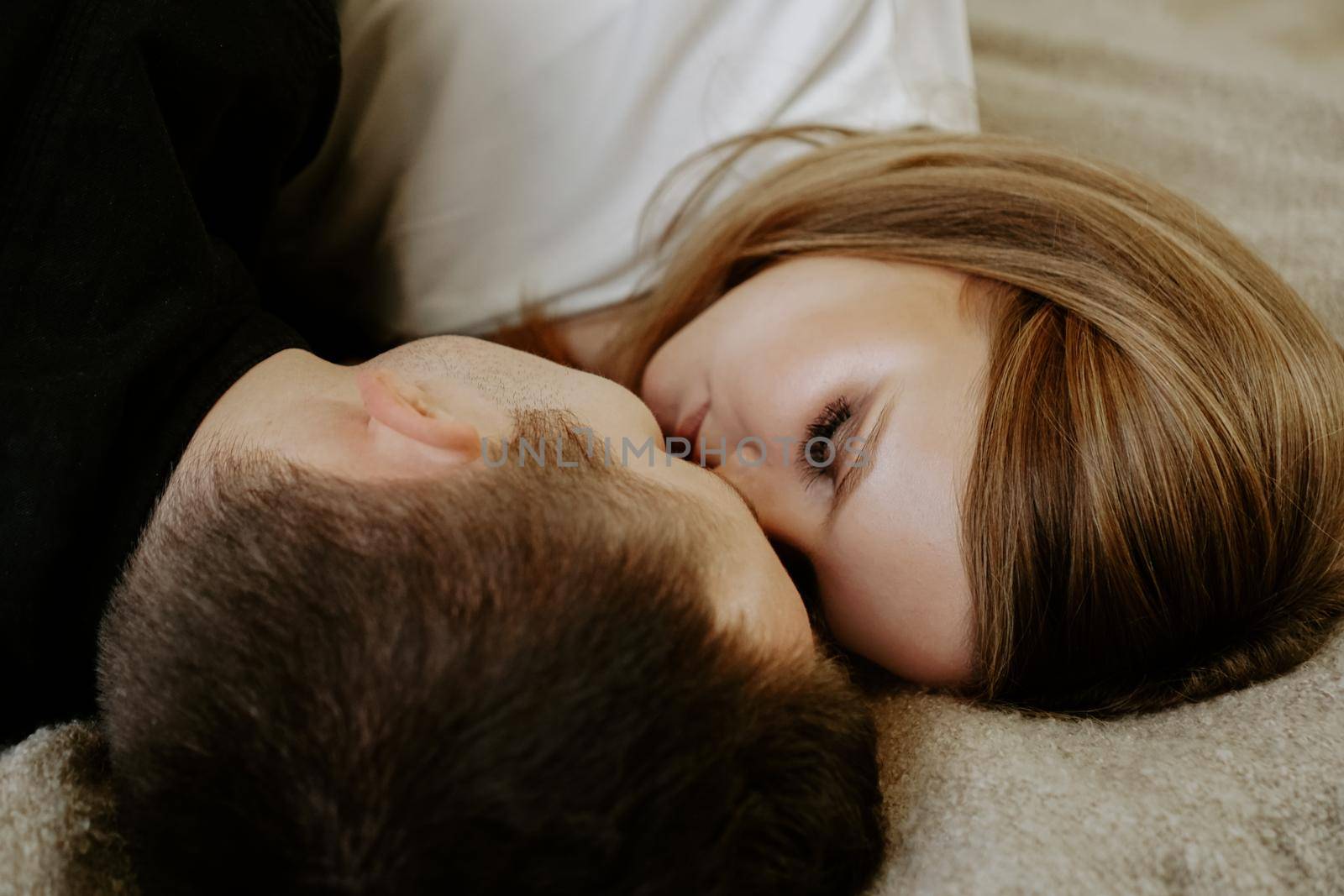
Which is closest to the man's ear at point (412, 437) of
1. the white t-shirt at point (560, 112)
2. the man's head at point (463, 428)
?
the man's head at point (463, 428)

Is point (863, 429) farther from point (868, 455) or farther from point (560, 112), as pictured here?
point (560, 112)

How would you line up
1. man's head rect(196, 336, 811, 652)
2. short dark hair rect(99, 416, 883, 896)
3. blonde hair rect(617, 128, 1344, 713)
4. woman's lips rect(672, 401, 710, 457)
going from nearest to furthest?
1. short dark hair rect(99, 416, 883, 896)
2. man's head rect(196, 336, 811, 652)
3. blonde hair rect(617, 128, 1344, 713)
4. woman's lips rect(672, 401, 710, 457)

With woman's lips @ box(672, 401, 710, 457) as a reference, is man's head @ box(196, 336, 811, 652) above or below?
above

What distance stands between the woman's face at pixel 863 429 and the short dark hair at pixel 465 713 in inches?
5.8

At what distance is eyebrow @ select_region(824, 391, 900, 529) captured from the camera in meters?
0.69

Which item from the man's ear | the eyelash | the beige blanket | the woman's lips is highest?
the man's ear

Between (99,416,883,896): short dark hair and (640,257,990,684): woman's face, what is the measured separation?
15cm

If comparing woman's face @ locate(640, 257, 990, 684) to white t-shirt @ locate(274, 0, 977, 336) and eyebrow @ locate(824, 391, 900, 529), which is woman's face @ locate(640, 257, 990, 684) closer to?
eyebrow @ locate(824, 391, 900, 529)

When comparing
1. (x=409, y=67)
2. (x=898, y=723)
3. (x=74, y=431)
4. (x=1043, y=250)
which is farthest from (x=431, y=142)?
(x=898, y=723)

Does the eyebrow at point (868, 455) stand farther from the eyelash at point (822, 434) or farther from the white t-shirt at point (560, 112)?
the white t-shirt at point (560, 112)

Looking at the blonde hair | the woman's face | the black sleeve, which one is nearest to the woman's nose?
the woman's face

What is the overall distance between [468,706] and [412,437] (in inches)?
7.9

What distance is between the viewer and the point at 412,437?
0.59m

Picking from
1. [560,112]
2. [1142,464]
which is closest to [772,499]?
[1142,464]
